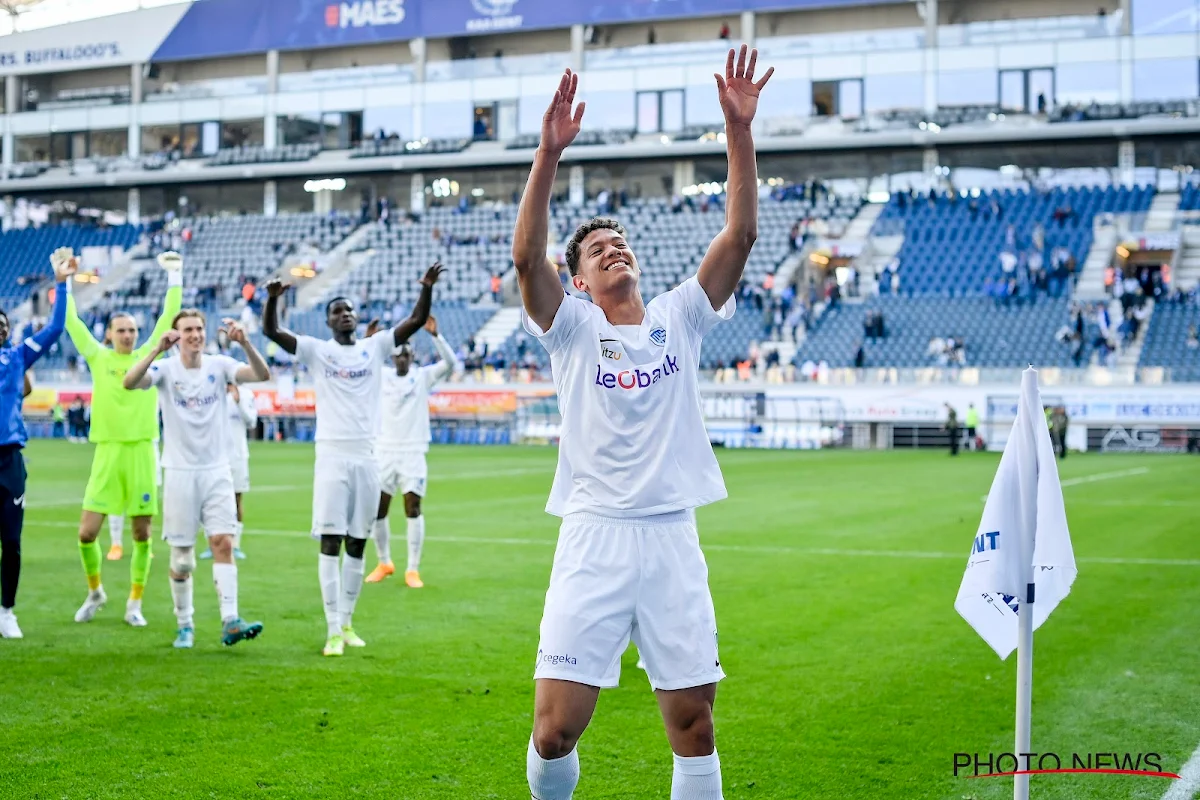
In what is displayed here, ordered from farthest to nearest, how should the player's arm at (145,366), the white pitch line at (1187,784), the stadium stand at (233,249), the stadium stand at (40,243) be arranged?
the stadium stand at (40,243) → the stadium stand at (233,249) → the player's arm at (145,366) → the white pitch line at (1187,784)

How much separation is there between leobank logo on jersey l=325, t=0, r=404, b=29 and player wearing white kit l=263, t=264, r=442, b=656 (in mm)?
57743

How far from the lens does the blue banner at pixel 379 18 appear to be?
5947 centimetres

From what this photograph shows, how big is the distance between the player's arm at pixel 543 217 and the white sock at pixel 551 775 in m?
1.51

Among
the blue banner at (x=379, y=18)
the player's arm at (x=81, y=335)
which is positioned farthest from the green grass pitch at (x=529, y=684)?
the blue banner at (x=379, y=18)

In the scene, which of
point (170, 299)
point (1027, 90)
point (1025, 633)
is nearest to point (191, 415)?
point (170, 299)

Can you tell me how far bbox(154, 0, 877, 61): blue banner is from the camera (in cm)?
5947

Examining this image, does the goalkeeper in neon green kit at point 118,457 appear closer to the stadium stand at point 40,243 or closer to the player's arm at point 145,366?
the player's arm at point 145,366

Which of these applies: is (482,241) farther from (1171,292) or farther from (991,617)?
(991,617)

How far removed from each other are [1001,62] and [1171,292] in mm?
14225

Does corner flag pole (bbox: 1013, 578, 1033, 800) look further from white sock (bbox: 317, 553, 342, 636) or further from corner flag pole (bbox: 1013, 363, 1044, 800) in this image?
white sock (bbox: 317, 553, 342, 636)

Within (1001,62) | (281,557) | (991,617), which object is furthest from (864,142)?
(991,617)

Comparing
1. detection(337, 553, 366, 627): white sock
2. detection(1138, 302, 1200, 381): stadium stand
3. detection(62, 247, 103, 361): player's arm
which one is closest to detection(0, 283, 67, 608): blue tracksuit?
detection(62, 247, 103, 361): player's arm

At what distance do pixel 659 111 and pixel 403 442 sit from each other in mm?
48023

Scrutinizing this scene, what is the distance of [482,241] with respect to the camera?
5847cm
